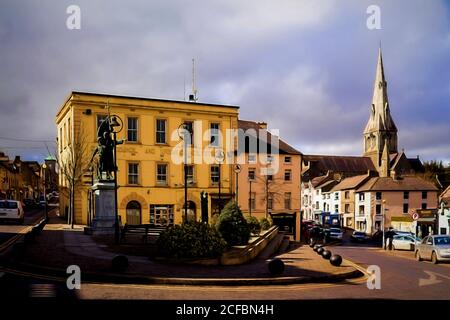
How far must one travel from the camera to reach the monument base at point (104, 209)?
26.7 metres

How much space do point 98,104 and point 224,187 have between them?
15153 millimetres

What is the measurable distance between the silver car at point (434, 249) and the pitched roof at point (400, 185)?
5146 cm

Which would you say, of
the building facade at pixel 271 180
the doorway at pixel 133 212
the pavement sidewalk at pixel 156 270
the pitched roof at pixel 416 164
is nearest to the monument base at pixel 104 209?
the pavement sidewalk at pixel 156 270

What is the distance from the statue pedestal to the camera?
2669cm

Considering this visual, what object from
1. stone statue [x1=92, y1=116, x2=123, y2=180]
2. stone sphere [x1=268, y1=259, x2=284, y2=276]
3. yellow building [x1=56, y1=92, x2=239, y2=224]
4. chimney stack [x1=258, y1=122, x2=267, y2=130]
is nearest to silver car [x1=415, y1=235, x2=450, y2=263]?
stone sphere [x1=268, y1=259, x2=284, y2=276]

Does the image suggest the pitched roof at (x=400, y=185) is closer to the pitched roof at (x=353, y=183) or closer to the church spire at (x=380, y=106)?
the pitched roof at (x=353, y=183)

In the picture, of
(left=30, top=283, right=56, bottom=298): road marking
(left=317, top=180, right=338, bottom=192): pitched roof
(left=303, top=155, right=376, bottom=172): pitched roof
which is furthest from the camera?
(left=303, top=155, right=376, bottom=172): pitched roof

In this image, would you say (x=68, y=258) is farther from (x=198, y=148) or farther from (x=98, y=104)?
(x=198, y=148)

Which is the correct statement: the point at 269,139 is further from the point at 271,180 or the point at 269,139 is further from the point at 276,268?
the point at 276,268

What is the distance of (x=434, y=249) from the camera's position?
966 inches

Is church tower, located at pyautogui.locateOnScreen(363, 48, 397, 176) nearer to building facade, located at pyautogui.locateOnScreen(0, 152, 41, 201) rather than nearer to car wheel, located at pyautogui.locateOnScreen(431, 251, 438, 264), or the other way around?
building facade, located at pyautogui.locateOnScreen(0, 152, 41, 201)

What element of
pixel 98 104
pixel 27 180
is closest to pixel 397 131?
pixel 27 180

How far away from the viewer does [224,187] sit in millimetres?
52094

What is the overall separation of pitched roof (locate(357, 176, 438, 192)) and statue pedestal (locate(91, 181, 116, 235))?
2257 inches
